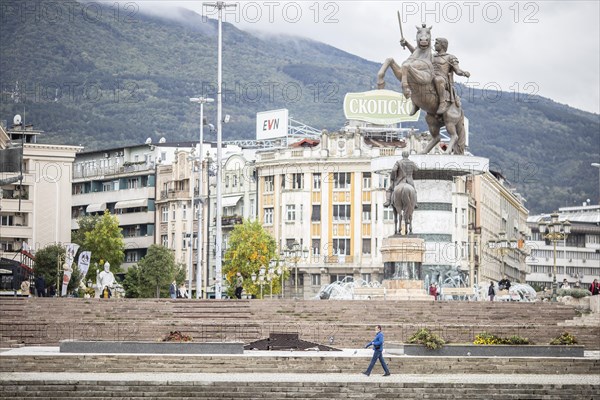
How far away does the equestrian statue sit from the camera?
68875 millimetres

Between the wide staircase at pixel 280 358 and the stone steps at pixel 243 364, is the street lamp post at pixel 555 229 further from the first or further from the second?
the stone steps at pixel 243 364

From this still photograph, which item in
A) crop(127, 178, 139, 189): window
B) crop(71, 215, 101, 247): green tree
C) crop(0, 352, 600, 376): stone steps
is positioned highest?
crop(127, 178, 139, 189): window

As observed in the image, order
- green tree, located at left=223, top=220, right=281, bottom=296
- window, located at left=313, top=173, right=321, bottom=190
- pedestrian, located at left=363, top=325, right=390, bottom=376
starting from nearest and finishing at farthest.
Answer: pedestrian, located at left=363, top=325, right=390, bottom=376 → green tree, located at left=223, top=220, right=281, bottom=296 → window, located at left=313, top=173, right=321, bottom=190

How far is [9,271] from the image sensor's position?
325ft

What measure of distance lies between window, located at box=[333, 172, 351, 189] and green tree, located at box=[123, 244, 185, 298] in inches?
552

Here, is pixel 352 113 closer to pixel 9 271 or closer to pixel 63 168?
pixel 63 168

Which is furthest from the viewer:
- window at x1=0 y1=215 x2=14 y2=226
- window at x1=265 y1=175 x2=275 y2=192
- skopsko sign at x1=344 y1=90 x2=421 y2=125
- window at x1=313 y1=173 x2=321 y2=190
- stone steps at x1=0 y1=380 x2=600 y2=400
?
skopsko sign at x1=344 y1=90 x2=421 y2=125

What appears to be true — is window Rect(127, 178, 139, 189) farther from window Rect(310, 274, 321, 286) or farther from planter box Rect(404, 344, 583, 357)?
planter box Rect(404, 344, 583, 357)

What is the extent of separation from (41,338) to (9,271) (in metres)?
36.3

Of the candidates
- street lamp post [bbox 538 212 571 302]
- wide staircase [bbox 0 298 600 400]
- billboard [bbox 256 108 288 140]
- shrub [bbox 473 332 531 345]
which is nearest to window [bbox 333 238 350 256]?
billboard [bbox 256 108 288 140]

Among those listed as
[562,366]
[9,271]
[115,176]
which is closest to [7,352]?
[562,366]

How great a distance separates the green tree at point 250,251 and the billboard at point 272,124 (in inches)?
744

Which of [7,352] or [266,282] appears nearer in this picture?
[7,352]

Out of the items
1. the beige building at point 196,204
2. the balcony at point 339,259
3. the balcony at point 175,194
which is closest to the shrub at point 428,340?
the balcony at point 339,259
